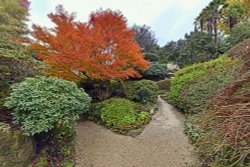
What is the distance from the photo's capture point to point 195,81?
9.83 meters

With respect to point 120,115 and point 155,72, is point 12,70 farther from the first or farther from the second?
point 155,72

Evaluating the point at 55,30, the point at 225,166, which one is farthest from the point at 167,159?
the point at 55,30

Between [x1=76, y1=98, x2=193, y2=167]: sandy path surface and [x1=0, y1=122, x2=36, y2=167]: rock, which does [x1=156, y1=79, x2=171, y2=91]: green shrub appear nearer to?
[x1=76, y1=98, x2=193, y2=167]: sandy path surface

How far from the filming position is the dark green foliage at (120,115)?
8258mm

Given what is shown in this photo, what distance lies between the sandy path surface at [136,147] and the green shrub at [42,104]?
4.09 ft

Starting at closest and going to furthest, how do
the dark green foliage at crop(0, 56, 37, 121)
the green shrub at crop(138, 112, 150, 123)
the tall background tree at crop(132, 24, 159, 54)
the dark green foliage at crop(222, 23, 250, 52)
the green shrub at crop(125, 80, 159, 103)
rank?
the dark green foliage at crop(0, 56, 37, 121) < the green shrub at crop(138, 112, 150, 123) < the green shrub at crop(125, 80, 159, 103) < the dark green foliage at crop(222, 23, 250, 52) < the tall background tree at crop(132, 24, 159, 54)

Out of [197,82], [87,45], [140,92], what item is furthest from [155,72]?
[87,45]

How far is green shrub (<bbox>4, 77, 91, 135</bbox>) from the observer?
208 inches

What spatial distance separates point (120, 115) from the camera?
8586mm

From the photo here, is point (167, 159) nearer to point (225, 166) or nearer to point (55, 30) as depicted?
point (225, 166)

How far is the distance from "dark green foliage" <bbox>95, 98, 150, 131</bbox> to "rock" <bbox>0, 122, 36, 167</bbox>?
140 inches

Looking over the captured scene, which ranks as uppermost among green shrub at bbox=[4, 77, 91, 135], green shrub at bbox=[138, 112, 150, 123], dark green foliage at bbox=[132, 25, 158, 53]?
dark green foliage at bbox=[132, 25, 158, 53]

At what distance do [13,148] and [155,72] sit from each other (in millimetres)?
12215

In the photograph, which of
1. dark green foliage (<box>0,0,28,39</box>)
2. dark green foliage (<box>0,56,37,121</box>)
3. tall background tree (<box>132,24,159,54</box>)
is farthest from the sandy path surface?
tall background tree (<box>132,24,159,54</box>)
